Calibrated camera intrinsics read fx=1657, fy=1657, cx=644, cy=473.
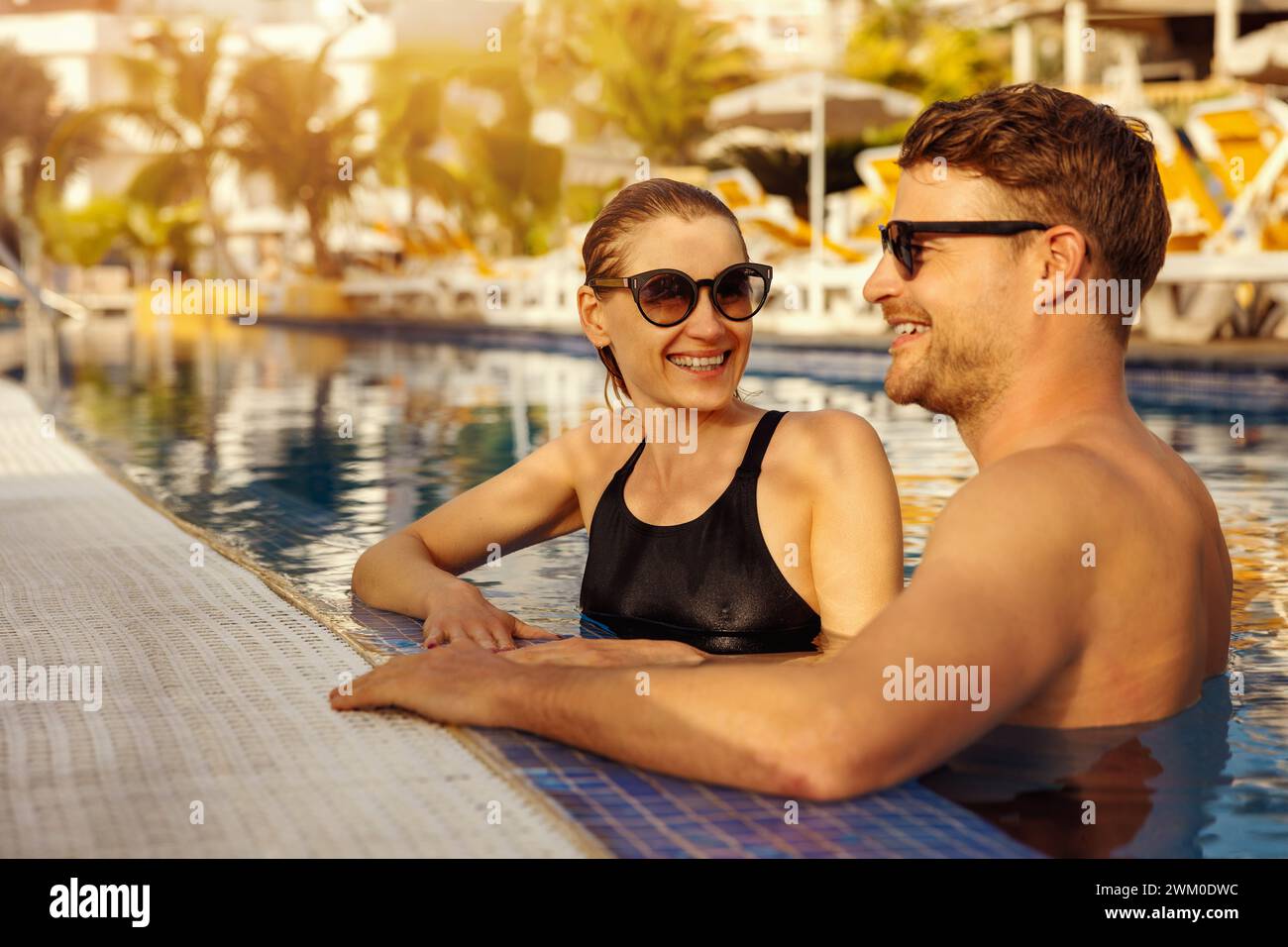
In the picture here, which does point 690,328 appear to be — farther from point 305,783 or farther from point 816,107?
point 816,107

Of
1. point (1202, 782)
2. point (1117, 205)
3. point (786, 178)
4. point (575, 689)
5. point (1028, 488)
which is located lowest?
point (1202, 782)

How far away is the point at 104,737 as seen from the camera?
2416mm

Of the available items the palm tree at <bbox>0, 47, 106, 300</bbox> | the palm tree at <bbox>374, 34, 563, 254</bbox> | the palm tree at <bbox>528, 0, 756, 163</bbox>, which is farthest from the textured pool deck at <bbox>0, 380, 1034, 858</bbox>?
the palm tree at <bbox>0, 47, 106, 300</bbox>

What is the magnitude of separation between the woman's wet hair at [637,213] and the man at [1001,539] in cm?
68

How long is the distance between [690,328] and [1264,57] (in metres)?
10.3

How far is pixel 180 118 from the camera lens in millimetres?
30297

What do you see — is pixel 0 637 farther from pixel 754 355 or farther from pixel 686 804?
pixel 754 355

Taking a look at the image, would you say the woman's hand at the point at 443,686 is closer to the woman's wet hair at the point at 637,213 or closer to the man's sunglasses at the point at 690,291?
the man's sunglasses at the point at 690,291

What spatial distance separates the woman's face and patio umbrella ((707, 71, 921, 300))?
1337 cm

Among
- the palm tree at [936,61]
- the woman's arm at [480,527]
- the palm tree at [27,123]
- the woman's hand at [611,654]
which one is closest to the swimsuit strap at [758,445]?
the woman's hand at [611,654]

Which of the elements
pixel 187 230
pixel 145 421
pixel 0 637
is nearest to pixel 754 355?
pixel 145 421

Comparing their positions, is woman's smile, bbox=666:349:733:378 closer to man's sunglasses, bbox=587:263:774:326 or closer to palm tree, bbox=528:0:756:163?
man's sunglasses, bbox=587:263:774:326

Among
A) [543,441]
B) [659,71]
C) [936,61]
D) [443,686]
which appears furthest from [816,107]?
[659,71]

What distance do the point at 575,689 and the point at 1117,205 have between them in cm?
97
